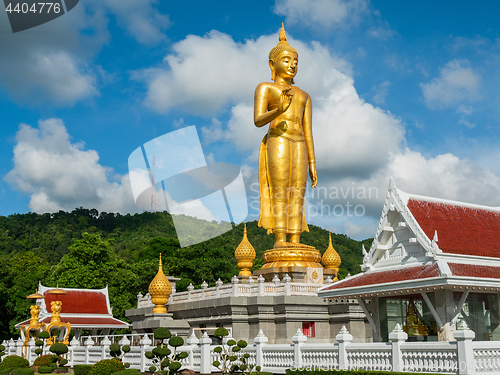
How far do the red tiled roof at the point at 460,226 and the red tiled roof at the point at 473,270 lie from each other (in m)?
0.54

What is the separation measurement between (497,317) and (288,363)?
6697mm

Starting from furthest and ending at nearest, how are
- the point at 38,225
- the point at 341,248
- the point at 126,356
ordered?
the point at 38,225 → the point at 341,248 → the point at 126,356

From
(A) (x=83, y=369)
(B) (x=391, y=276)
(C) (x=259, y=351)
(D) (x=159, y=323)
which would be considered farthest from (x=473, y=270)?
(D) (x=159, y=323)

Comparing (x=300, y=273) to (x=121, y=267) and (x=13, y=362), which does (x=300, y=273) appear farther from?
(x=121, y=267)

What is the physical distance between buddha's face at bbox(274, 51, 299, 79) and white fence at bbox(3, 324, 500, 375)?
1766 cm

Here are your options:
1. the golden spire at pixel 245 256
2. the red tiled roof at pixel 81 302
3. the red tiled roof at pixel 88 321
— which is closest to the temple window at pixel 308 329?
the golden spire at pixel 245 256

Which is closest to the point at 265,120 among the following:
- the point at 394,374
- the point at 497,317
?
the point at 497,317

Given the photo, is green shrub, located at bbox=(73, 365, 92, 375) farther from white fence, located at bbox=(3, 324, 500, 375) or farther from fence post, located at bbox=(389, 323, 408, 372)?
fence post, located at bbox=(389, 323, 408, 372)

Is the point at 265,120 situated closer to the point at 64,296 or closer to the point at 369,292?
the point at 369,292

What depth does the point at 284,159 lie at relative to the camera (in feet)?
102

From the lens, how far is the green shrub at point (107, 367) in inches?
744

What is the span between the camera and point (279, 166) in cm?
3114

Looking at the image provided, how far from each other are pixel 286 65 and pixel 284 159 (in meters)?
5.55

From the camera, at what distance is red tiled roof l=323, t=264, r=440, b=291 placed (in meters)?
16.2
